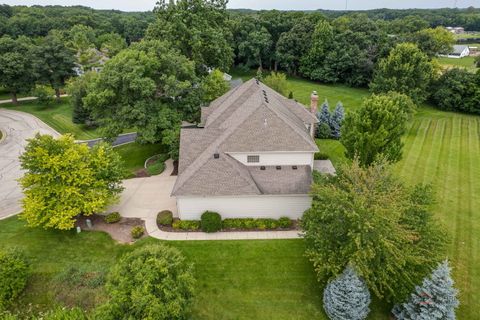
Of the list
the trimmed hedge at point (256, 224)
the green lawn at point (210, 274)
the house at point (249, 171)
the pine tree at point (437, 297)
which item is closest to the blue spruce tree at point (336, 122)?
the house at point (249, 171)

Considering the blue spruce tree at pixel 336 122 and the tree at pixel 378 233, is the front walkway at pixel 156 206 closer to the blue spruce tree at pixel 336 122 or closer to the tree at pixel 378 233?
the tree at pixel 378 233

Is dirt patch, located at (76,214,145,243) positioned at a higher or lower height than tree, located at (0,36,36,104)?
lower

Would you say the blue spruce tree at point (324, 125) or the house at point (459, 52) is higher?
the house at point (459, 52)

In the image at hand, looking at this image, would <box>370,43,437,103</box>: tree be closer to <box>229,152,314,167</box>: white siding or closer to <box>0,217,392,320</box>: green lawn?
<box>229,152,314,167</box>: white siding

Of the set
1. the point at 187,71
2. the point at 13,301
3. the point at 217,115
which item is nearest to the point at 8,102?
the point at 187,71

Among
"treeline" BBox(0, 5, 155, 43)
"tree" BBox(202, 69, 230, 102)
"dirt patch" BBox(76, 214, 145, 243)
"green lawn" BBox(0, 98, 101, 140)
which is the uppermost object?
"treeline" BBox(0, 5, 155, 43)

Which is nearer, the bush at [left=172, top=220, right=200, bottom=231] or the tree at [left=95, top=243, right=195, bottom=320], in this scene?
the tree at [left=95, top=243, right=195, bottom=320]

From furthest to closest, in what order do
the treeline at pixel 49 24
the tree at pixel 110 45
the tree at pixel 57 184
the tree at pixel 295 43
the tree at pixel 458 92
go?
the treeline at pixel 49 24 → the tree at pixel 110 45 → the tree at pixel 295 43 → the tree at pixel 458 92 → the tree at pixel 57 184

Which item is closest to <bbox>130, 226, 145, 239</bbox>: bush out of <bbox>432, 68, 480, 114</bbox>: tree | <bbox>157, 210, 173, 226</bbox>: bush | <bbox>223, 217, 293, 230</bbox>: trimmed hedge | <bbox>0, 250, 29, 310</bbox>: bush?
<bbox>157, 210, 173, 226</bbox>: bush
